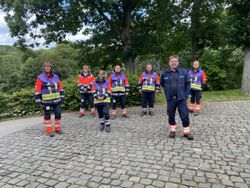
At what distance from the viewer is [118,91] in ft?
26.9

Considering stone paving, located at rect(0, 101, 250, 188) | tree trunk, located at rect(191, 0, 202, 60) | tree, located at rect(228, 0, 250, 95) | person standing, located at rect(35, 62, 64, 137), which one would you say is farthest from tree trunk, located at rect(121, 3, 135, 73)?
person standing, located at rect(35, 62, 64, 137)

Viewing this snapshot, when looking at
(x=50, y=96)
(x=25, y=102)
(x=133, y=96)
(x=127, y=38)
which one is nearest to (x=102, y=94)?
(x=50, y=96)

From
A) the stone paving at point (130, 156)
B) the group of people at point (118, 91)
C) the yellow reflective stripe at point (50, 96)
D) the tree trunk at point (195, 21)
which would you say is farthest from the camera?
the tree trunk at point (195, 21)

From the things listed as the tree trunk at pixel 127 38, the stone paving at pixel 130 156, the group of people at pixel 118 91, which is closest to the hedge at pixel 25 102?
the group of people at pixel 118 91

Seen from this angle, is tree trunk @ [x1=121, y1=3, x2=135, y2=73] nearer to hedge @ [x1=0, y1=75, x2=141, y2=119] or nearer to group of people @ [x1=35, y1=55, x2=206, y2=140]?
hedge @ [x1=0, y1=75, x2=141, y2=119]

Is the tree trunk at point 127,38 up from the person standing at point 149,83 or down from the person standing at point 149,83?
up

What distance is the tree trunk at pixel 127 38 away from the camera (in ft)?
49.2

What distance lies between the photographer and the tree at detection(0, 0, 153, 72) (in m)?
12.2

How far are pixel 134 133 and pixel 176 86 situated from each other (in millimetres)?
1796

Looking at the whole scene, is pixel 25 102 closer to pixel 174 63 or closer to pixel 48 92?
pixel 48 92

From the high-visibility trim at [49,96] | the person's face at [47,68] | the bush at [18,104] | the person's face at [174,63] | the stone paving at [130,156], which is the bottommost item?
the stone paving at [130,156]

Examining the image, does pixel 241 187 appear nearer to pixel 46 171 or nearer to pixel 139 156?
pixel 139 156

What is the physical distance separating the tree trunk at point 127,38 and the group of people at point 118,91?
6.65m

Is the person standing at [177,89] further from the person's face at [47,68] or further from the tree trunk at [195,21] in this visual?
the tree trunk at [195,21]
